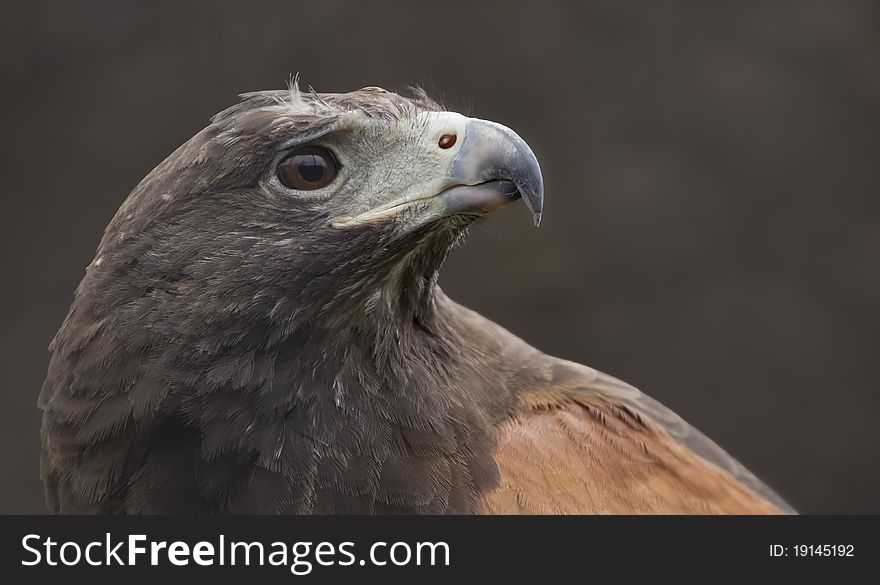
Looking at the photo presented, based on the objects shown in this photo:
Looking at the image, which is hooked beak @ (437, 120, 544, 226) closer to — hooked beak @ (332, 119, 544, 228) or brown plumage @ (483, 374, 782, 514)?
hooked beak @ (332, 119, 544, 228)

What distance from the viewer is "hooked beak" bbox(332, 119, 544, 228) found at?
2438 millimetres

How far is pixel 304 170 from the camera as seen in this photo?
2545 mm

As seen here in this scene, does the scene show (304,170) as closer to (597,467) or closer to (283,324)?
(283,324)

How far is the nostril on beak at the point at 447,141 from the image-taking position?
2.52 metres

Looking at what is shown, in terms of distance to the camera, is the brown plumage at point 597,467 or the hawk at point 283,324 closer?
the hawk at point 283,324

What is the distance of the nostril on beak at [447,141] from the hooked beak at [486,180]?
0.03 metres

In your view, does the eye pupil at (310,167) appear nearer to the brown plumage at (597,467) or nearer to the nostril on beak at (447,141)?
the nostril on beak at (447,141)

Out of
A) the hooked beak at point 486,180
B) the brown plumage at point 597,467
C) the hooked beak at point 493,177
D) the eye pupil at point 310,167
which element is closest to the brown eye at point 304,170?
the eye pupil at point 310,167

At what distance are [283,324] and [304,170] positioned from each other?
0.37 meters

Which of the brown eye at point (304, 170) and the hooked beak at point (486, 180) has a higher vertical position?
the brown eye at point (304, 170)

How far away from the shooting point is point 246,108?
8.68 ft

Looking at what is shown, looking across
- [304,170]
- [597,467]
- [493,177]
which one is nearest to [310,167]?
[304,170]

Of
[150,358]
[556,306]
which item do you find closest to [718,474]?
[150,358]

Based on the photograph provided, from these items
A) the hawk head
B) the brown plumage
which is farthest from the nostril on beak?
the brown plumage
